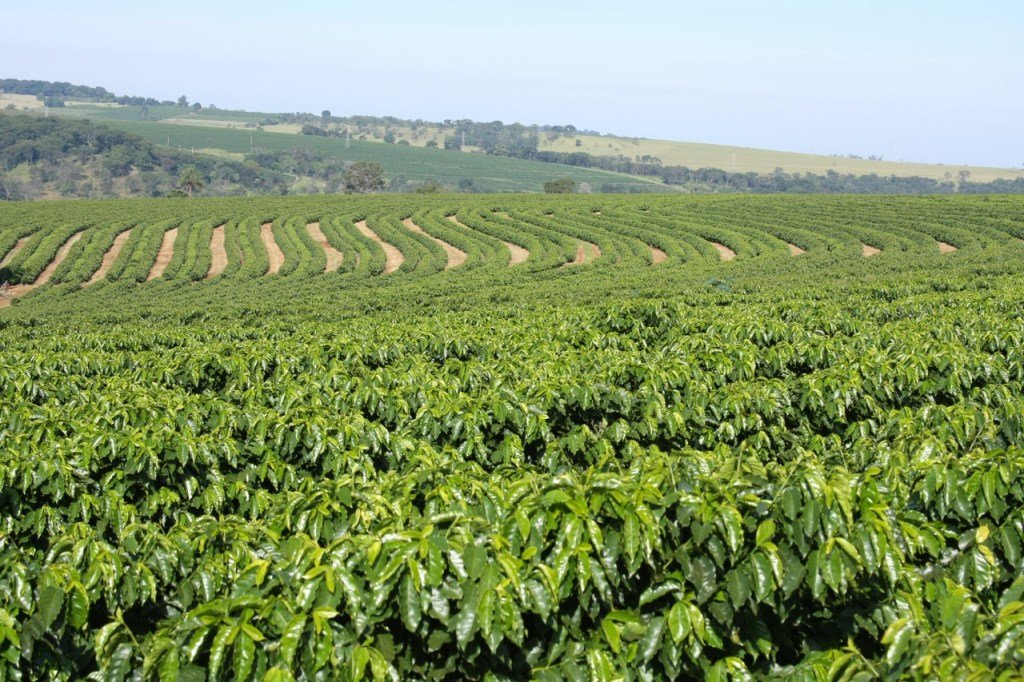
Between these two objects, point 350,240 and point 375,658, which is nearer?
point 375,658

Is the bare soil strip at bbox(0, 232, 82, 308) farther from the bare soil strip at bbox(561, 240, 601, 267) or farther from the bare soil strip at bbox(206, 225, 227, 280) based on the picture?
the bare soil strip at bbox(561, 240, 601, 267)

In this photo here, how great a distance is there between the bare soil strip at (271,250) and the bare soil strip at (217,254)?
3008 millimetres

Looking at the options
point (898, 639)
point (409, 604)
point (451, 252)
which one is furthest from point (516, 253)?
point (898, 639)

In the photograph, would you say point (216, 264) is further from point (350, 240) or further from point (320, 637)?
point (320, 637)

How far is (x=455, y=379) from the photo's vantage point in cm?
1045

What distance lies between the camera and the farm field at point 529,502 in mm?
4422

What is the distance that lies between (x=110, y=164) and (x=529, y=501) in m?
164

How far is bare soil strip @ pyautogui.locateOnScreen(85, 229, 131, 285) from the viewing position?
175 feet

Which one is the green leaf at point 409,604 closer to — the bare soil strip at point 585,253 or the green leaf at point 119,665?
the green leaf at point 119,665

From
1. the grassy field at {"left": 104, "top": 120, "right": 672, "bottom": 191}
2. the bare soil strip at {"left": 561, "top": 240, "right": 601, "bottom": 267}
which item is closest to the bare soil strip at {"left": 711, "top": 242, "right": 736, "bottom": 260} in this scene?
the bare soil strip at {"left": 561, "top": 240, "right": 601, "bottom": 267}

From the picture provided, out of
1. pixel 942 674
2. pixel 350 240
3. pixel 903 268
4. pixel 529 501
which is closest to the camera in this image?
pixel 942 674

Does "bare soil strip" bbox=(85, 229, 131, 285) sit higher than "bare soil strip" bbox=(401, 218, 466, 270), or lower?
lower

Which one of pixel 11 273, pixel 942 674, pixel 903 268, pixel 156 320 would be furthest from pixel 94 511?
pixel 11 273

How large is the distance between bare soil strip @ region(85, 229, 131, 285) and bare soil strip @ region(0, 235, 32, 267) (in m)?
5.89
